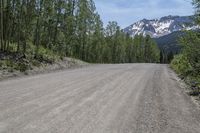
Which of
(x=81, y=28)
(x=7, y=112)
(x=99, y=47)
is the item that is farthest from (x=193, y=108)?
(x=99, y=47)

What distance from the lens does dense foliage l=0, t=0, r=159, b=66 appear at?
37500 millimetres

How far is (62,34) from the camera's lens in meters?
53.9

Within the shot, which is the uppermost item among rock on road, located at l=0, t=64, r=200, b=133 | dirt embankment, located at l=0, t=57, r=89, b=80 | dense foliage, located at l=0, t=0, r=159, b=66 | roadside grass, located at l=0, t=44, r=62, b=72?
dense foliage, located at l=0, t=0, r=159, b=66

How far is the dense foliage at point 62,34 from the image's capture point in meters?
37.5

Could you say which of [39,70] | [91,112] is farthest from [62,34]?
[91,112]

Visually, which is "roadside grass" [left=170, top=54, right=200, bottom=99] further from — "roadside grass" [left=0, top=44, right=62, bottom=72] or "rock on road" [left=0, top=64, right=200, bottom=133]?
"roadside grass" [left=0, top=44, right=62, bottom=72]

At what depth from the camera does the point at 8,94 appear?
15.1 meters

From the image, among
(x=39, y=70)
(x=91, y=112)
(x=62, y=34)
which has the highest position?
(x=62, y=34)

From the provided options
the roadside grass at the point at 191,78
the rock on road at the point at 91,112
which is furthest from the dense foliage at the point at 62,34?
the rock on road at the point at 91,112

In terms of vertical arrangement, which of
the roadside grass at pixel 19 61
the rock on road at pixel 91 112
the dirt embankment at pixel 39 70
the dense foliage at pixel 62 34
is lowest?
the rock on road at pixel 91 112

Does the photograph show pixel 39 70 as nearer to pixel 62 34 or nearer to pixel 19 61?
pixel 19 61

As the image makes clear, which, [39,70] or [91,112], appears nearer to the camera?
[91,112]

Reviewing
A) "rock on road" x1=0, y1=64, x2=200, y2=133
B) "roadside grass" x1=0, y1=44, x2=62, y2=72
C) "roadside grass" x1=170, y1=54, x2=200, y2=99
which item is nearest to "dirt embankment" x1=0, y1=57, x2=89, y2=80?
"roadside grass" x1=0, y1=44, x2=62, y2=72

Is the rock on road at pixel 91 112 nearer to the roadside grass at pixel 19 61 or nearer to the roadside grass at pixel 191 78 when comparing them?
the roadside grass at pixel 191 78
